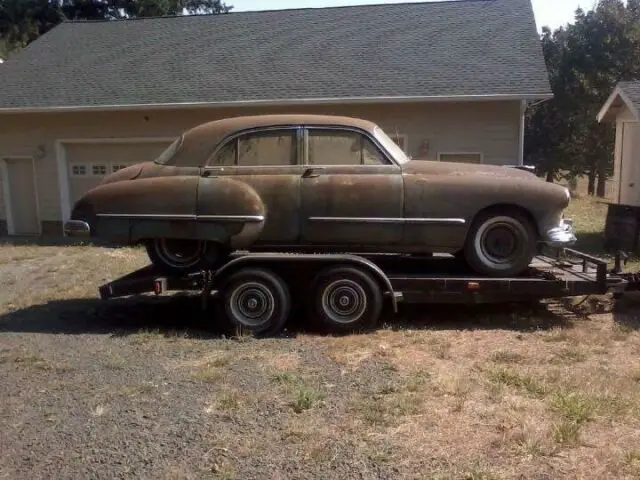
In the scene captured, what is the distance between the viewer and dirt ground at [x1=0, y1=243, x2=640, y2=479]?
12.6 feet

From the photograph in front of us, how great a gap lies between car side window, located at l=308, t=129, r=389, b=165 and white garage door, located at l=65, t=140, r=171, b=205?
8.72 meters

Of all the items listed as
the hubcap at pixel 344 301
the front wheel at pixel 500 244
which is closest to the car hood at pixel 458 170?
the front wheel at pixel 500 244

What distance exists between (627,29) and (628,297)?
87.1 ft

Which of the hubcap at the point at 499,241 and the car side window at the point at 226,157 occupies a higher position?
the car side window at the point at 226,157

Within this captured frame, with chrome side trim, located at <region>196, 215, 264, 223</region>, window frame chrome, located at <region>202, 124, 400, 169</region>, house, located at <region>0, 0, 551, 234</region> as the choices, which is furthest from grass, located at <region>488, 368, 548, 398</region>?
house, located at <region>0, 0, 551, 234</region>

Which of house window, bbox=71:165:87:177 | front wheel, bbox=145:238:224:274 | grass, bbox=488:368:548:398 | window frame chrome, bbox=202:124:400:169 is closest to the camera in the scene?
grass, bbox=488:368:548:398

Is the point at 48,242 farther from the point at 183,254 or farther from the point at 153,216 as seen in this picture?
the point at 153,216

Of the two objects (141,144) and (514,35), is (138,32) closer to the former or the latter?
(141,144)

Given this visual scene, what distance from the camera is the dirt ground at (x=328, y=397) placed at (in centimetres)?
385

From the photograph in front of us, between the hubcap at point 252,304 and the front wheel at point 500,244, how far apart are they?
216 centimetres

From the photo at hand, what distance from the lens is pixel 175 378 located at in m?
5.33

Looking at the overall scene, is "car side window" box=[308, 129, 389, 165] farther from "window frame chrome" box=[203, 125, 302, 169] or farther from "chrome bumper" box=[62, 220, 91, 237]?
"chrome bumper" box=[62, 220, 91, 237]

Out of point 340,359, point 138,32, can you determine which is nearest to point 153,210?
point 340,359

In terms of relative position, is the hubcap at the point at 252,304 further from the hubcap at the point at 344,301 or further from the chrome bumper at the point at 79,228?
the chrome bumper at the point at 79,228
